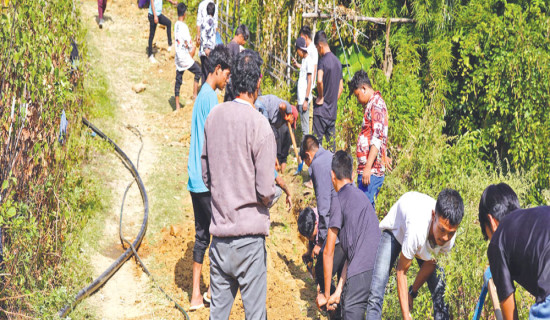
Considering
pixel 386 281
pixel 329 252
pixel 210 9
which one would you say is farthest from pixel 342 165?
pixel 210 9

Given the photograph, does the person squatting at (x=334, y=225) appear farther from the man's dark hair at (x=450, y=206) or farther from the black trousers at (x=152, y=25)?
the black trousers at (x=152, y=25)

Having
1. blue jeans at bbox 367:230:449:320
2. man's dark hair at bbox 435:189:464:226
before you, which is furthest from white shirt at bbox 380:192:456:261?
man's dark hair at bbox 435:189:464:226

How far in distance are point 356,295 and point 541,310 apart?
153cm

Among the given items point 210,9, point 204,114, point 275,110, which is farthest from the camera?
point 210,9

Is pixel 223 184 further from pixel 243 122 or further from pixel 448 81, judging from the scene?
pixel 448 81

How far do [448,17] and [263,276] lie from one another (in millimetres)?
6503

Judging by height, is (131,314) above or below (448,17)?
below

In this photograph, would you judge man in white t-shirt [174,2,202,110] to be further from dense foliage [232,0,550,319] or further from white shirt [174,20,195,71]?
dense foliage [232,0,550,319]

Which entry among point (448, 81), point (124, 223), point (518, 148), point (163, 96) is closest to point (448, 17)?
point (448, 81)

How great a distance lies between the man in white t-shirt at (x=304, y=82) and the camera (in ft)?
25.0

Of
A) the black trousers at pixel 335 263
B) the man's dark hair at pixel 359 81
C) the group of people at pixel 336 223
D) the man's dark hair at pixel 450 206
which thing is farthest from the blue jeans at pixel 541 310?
the man's dark hair at pixel 359 81

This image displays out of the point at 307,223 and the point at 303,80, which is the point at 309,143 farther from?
the point at 303,80

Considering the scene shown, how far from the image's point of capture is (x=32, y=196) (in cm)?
444

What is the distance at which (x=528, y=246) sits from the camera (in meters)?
2.90
